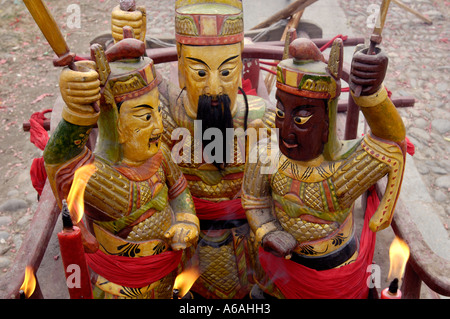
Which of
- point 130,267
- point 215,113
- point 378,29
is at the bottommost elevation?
point 130,267

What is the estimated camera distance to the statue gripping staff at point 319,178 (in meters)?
1.93

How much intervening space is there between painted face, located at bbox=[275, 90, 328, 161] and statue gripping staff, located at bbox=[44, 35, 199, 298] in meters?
0.54

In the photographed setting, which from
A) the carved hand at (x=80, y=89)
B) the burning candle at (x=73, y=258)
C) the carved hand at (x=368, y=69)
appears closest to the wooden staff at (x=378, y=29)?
the carved hand at (x=368, y=69)

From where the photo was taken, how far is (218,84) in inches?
92.7

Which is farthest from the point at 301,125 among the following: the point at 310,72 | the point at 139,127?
the point at 139,127

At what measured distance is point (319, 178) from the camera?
2.12 meters

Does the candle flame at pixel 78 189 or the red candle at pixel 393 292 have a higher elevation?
the red candle at pixel 393 292

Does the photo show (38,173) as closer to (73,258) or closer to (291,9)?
(73,258)

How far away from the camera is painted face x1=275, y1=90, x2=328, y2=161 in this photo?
2.00 meters

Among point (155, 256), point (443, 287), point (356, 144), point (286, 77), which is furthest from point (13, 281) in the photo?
point (443, 287)

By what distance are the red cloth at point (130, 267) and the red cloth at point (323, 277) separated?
20.1 inches

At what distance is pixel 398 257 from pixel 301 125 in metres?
0.74

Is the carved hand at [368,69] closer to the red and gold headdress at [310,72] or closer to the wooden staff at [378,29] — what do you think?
the wooden staff at [378,29]

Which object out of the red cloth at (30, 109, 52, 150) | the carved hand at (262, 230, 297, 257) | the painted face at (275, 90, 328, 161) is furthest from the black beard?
the red cloth at (30, 109, 52, 150)
